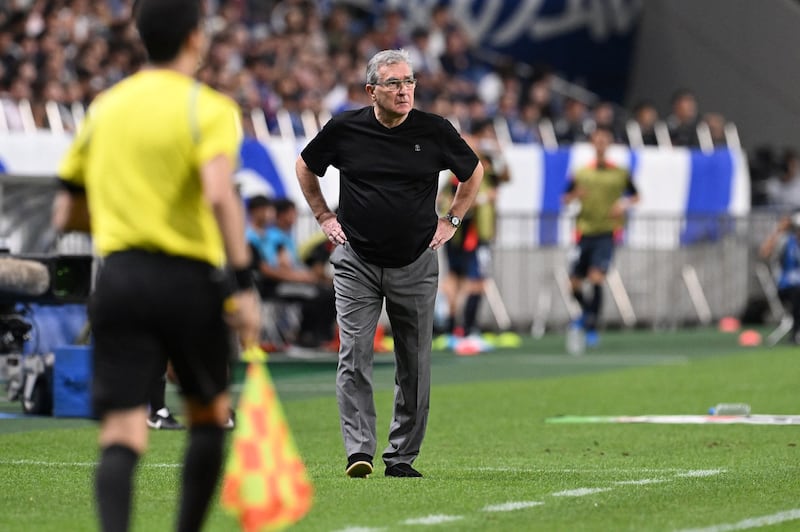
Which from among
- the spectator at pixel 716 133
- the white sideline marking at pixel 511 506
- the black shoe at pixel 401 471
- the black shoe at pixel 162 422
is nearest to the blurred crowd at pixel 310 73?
the spectator at pixel 716 133

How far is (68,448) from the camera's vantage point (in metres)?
11.5

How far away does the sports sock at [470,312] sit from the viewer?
72.2 ft

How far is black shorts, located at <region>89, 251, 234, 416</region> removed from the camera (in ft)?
20.3

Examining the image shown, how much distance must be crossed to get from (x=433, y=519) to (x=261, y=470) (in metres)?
2.03

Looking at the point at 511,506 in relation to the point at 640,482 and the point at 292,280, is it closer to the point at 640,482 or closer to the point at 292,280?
the point at 640,482

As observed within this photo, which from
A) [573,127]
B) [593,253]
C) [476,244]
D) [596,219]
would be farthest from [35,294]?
[573,127]

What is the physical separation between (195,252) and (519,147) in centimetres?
1877

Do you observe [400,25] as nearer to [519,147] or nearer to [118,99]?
[519,147]

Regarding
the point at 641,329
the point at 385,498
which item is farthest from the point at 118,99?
the point at 641,329

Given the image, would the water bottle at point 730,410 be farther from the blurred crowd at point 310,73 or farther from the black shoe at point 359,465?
the blurred crowd at point 310,73

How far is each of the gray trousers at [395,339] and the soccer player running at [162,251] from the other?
11.9ft

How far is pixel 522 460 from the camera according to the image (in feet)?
35.9

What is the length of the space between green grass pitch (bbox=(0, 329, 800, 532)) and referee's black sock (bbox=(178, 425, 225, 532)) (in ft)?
4.68

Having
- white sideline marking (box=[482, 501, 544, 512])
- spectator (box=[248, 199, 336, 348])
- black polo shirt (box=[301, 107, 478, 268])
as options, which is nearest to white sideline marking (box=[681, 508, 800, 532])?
white sideline marking (box=[482, 501, 544, 512])
